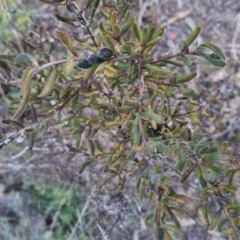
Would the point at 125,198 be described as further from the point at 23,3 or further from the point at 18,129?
the point at 23,3

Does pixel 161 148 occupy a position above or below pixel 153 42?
below

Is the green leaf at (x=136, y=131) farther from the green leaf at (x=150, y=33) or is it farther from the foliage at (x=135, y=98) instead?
the green leaf at (x=150, y=33)

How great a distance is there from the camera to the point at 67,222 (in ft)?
6.88

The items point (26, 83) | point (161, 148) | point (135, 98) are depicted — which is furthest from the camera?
point (135, 98)

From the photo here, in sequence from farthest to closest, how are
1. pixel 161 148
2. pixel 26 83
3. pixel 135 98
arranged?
pixel 135 98, pixel 161 148, pixel 26 83

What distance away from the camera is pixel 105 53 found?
85 centimetres

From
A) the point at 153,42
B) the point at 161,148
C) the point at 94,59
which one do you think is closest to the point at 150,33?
the point at 153,42

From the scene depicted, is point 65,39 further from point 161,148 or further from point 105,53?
point 161,148

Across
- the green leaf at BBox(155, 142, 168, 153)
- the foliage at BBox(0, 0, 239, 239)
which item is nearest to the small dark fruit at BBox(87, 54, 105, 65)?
the foliage at BBox(0, 0, 239, 239)

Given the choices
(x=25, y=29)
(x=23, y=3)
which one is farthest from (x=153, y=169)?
(x=23, y=3)

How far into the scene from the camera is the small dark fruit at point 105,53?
85cm

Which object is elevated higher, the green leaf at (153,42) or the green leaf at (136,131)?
the green leaf at (153,42)

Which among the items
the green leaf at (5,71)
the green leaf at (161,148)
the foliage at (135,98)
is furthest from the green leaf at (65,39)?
the green leaf at (161,148)

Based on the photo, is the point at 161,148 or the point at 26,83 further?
the point at 161,148
